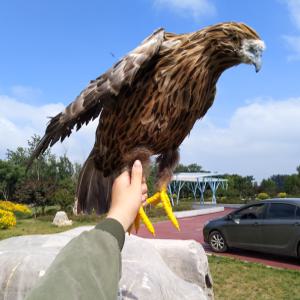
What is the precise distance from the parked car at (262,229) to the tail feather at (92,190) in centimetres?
625

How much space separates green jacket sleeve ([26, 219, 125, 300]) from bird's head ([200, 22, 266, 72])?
1.18 metres

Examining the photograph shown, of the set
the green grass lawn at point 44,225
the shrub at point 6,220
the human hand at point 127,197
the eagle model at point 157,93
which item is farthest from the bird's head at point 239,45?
the shrub at point 6,220

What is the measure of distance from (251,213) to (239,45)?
731 cm

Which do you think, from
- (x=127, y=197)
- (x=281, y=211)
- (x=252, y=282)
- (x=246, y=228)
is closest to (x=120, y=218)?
(x=127, y=197)

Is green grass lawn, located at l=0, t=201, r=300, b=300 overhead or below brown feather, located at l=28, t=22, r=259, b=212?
below

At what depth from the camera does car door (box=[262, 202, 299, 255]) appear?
25.1 feet

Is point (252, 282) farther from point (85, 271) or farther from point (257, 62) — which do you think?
point (85, 271)

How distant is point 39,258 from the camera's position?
11.1ft

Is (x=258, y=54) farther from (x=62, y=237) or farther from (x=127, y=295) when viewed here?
(x=62, y=237)

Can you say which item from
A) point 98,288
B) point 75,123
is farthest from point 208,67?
point 98,288

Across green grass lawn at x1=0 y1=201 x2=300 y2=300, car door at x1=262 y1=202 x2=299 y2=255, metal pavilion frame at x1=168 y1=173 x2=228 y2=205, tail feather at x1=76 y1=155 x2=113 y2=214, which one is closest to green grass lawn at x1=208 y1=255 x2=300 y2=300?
green grass lawn at x1=0 y1=201 x2=300 y2=300

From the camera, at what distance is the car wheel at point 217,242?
353 inches

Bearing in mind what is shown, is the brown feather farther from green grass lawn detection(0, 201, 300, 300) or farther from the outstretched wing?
green grass lawn detection(0, 201, 300, 300)

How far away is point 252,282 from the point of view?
631 centimetres
